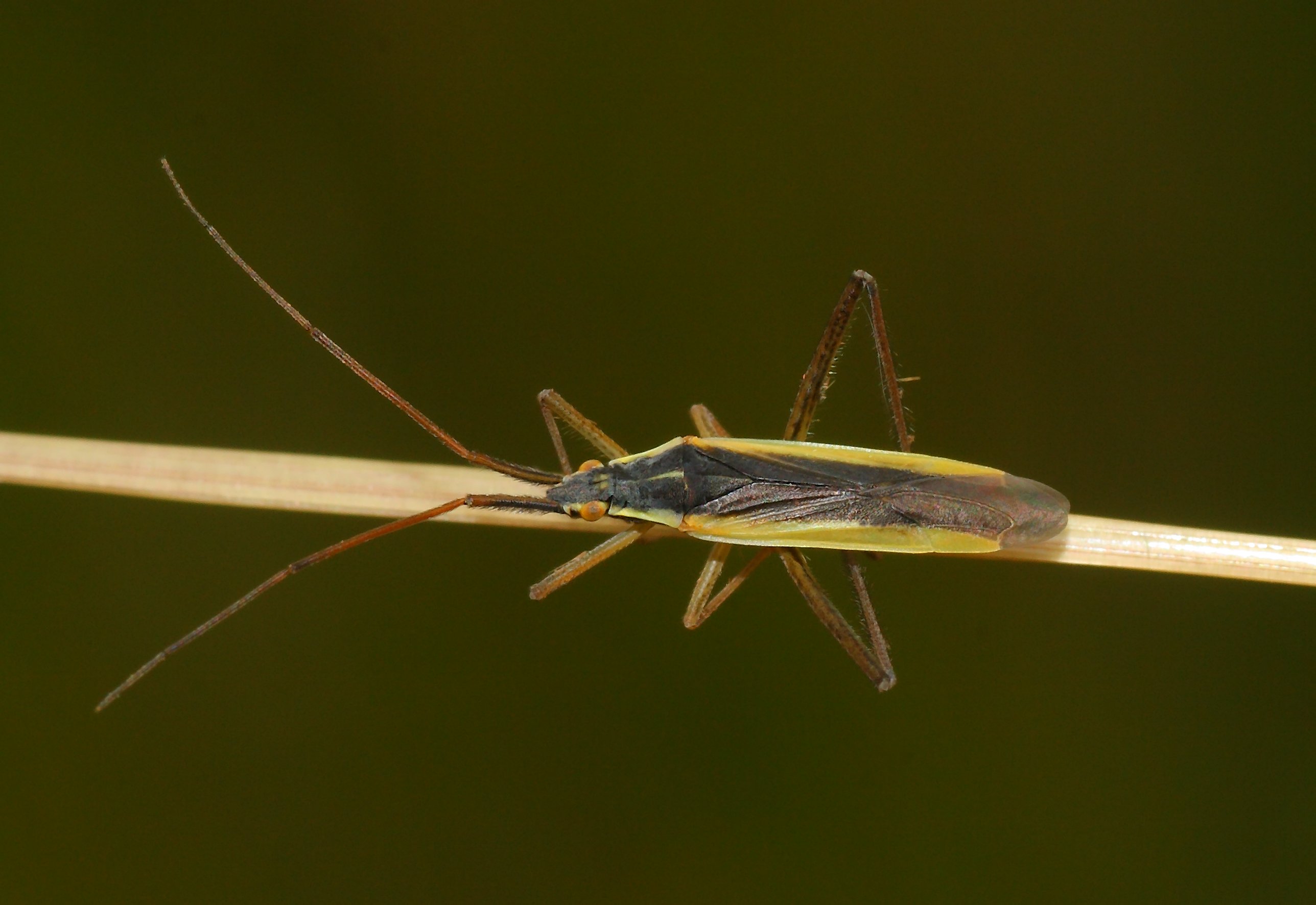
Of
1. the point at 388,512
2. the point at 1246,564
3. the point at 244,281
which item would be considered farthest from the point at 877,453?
the point at 244,281

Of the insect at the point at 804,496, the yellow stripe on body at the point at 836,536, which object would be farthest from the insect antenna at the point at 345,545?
the yellow stripe on body at the point at 836,536

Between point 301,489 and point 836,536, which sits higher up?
point 301,489

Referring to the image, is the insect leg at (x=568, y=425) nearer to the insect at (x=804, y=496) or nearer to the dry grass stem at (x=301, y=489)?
the insect at (x=804, y=496)

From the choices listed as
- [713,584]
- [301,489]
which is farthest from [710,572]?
[301,489]

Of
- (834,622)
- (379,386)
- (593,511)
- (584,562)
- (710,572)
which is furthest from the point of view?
(710,572)

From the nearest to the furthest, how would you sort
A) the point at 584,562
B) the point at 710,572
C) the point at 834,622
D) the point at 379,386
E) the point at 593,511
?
the point at 379,386 < the point at 593,511 < the point at 834,622 < the point at 584,562 < the point at 710,572

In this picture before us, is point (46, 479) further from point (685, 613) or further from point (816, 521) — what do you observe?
point (816, 521)

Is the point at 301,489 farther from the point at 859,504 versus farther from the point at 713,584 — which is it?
the point at 859,504
